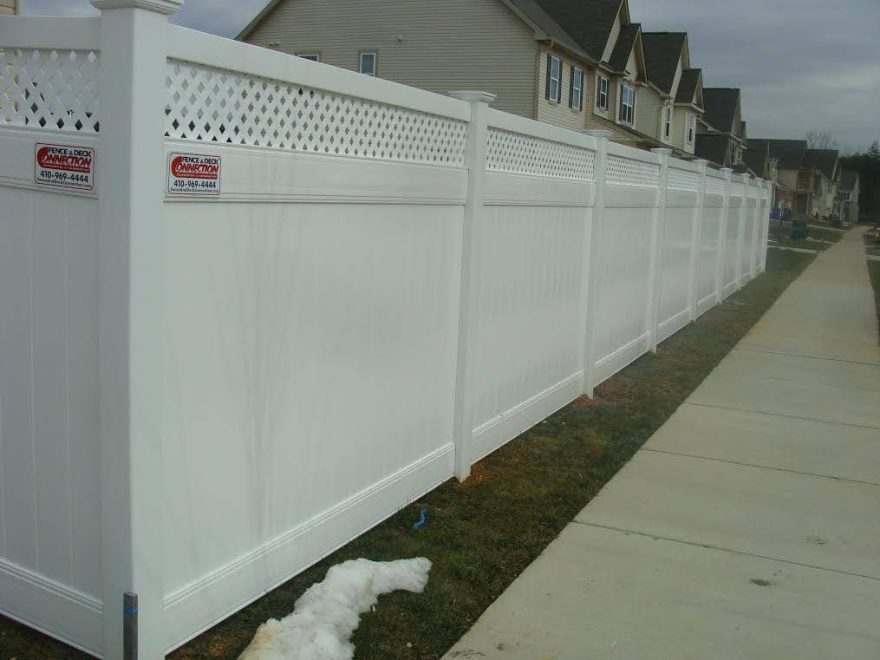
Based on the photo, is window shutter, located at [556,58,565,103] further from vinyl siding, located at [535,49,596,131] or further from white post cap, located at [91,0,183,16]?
white post cap, located at [91,0,183,16]

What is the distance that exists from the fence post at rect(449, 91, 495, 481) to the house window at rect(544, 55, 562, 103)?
26.5 meters

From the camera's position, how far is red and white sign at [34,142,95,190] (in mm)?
3186

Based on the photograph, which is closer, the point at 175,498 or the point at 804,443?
the point at 175,498

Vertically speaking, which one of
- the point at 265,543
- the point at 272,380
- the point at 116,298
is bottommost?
the point at 265,543

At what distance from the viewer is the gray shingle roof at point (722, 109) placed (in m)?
62.3

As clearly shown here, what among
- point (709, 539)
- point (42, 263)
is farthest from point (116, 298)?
point (709, 539)

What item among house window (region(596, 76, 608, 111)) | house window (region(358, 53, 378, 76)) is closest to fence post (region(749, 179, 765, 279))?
house window (region(596, 76, 608, 111))

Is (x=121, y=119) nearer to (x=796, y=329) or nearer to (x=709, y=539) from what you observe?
(x=709, y=539)

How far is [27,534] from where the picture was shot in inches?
145

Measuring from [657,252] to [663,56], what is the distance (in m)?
38.4

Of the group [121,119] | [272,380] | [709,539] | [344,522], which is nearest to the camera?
[121,119]

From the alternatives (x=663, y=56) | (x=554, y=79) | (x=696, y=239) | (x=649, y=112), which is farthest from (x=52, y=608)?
(x=663, y=56)

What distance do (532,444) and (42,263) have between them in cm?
430

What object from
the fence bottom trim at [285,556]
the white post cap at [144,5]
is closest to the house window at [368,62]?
the fence bottom trim at [285,556]
